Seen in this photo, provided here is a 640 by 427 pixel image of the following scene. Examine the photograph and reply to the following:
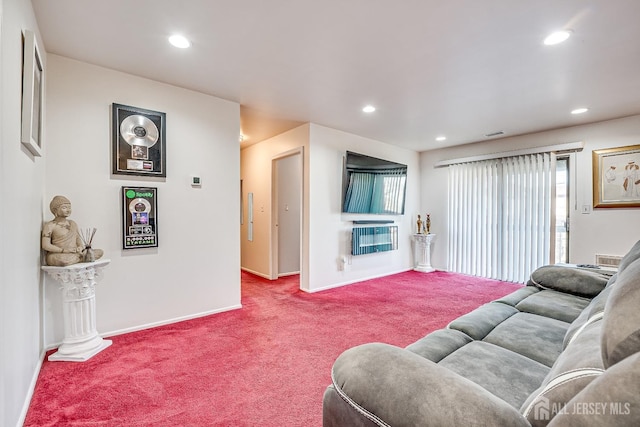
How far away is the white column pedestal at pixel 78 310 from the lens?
219 cm

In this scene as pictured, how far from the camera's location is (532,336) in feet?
4.95

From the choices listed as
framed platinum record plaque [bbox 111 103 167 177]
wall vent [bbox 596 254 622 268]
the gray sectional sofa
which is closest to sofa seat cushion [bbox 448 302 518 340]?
the gray sectional sofa

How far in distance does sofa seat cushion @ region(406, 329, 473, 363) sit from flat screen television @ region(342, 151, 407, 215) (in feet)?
10.3

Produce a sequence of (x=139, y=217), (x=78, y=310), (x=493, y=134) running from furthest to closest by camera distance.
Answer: (x=493, y=134), (x=139, y=217), (x=78, y=310)

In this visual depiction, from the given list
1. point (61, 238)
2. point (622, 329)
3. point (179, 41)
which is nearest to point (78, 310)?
point (61, 238)

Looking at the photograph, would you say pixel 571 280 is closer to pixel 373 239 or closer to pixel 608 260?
pixel 608 260

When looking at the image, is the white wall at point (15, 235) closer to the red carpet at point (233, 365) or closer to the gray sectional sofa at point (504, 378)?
the red carpet at point (233, 365)

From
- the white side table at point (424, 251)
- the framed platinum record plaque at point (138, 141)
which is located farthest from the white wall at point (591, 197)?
the framed platinum record plaque at point (138, 141)

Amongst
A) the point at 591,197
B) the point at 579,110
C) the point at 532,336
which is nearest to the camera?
the point at 532,336

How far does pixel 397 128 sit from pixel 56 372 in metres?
4.65

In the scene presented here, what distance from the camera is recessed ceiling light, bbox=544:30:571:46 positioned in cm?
209

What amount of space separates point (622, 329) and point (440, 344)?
89cm

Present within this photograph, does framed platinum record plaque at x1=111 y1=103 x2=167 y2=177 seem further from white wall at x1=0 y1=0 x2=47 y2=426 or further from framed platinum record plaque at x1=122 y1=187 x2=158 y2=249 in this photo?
white wall at x1=0 y1=0 x2=47 y2=426

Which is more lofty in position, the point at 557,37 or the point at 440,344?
the point at 557,37
